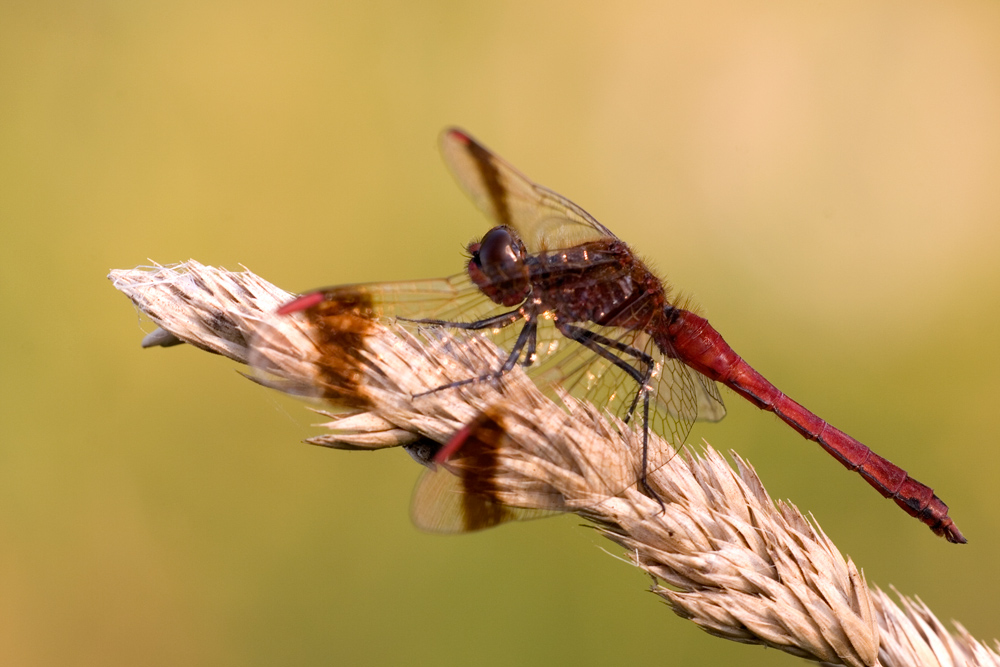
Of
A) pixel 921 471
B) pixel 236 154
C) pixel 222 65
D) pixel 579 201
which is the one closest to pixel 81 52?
pixel 222 65

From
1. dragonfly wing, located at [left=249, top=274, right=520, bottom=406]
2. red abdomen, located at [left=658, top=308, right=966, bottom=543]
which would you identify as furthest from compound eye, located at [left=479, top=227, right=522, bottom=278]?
red abdomen, located at [left=658, top=308, right=966, bottom=543]

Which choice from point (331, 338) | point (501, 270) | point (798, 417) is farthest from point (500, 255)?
point (798, 417)

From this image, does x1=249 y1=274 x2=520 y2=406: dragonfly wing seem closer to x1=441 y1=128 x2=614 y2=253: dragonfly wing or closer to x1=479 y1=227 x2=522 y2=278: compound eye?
x1=479 y1=227 x2=522 y2=278: compound eye

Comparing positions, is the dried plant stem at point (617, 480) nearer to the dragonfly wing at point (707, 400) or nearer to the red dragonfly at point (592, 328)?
the red dragonfly at point (592, 328)

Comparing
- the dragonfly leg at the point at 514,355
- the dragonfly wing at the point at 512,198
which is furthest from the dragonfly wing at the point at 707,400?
the dragonfly leg at the point at 514,355

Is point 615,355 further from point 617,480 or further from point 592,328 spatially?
point 617,480
